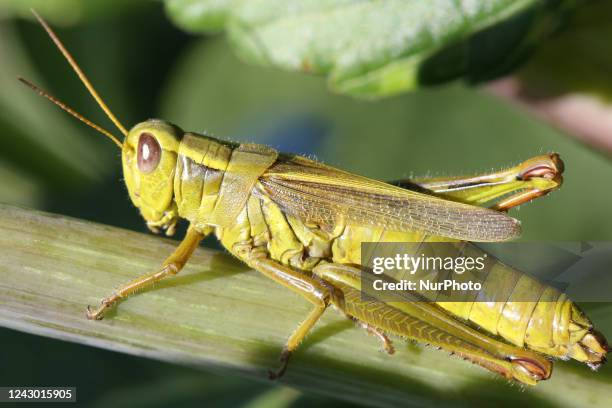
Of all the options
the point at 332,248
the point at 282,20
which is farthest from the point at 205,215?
the point at 282,20

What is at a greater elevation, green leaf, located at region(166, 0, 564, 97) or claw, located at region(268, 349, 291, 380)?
green leaf, located at region(166, 0, 564, 97)

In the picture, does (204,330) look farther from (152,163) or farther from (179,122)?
(179,122)

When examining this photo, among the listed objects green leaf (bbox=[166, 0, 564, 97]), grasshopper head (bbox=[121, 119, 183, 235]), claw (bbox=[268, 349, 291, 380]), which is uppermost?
green leaf (bbox=[166, 0, 564, 97])

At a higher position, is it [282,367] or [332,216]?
[332,216]

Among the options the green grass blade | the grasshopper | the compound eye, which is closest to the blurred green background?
the grasshopper

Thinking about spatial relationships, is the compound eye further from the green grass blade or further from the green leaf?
the green grass blade

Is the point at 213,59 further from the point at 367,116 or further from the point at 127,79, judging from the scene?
the point at 367,116

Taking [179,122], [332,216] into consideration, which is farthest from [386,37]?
[179,122]
